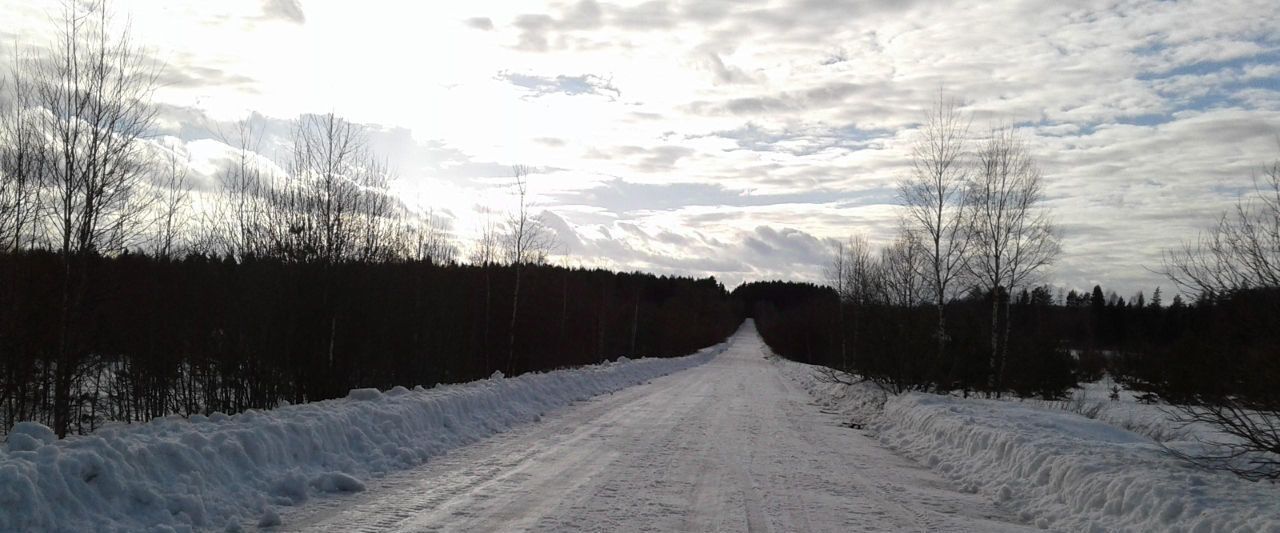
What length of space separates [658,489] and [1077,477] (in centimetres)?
497

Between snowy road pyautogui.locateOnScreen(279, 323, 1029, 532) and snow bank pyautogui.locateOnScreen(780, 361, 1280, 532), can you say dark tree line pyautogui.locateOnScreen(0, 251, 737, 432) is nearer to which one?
snowy road pyautogui.locateOnScreen(279, 323, 1029, 532)

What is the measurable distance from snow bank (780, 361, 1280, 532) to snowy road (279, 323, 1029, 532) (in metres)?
0.54

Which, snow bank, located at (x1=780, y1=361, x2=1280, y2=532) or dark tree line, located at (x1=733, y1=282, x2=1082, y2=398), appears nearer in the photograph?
snow bank, located at (x1=780, y1=361, x2=1280, y2=532)

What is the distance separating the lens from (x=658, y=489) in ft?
32.1

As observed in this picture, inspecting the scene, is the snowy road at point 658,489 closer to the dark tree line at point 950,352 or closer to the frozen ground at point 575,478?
the frozen ground at point 575,478

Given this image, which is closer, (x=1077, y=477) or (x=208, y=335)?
(x=1077, y=477)

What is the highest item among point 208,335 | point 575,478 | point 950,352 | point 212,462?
point 950,352

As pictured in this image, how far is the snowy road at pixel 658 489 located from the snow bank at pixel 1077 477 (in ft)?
1.77

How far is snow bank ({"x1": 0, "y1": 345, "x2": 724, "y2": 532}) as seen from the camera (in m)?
6.70

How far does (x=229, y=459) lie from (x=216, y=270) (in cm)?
1496

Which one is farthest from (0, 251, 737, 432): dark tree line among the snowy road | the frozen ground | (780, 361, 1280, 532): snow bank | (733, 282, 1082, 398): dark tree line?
(733, 282, 1082, 398): dark tree line

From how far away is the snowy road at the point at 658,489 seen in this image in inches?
315

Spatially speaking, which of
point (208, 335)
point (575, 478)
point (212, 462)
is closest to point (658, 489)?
point (575, 478)

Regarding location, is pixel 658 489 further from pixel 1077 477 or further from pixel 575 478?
pixel 1077 477
